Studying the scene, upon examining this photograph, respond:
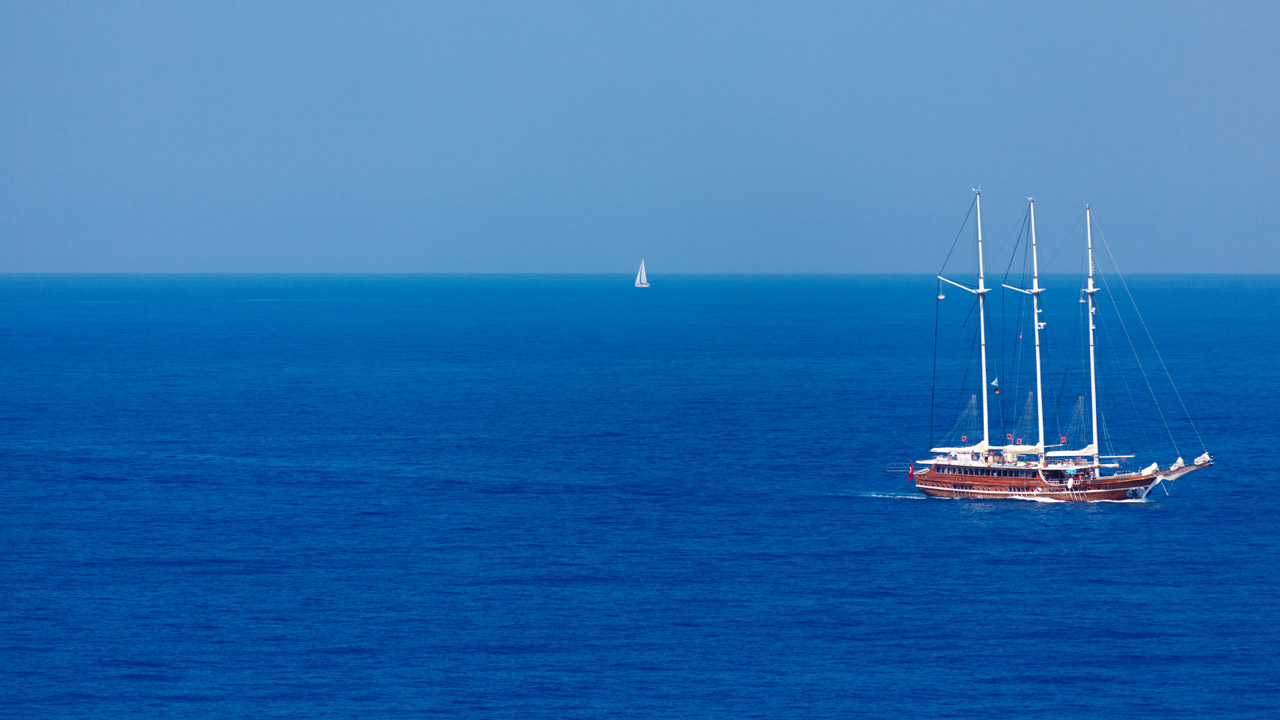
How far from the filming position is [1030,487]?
90.0m

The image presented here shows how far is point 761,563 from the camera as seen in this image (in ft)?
243

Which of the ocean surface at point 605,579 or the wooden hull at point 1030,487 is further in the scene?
the wooden hull at point 1030,487

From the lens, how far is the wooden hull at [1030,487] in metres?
88.3

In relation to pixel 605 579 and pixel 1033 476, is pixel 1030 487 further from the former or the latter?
pixel 605 579

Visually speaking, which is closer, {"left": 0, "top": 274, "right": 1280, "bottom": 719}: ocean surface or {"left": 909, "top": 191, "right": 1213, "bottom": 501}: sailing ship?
{"left": 0, "top": 274, "right": 1280, "bottom": 719}: ocean surface

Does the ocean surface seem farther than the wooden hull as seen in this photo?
No

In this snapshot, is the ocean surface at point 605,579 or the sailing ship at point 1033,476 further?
the sailing ship at point 1033,476

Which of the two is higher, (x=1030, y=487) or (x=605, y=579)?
(x=1030, y=487)

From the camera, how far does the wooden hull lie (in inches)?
3477

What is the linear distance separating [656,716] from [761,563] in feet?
73.5

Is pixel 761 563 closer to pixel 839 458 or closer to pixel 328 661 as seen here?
pixel 328 661

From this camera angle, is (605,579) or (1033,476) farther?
(1033,476)

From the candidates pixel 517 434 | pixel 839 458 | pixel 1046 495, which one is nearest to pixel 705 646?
pixel 1046 495

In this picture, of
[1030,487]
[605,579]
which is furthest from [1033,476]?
[605,579]
